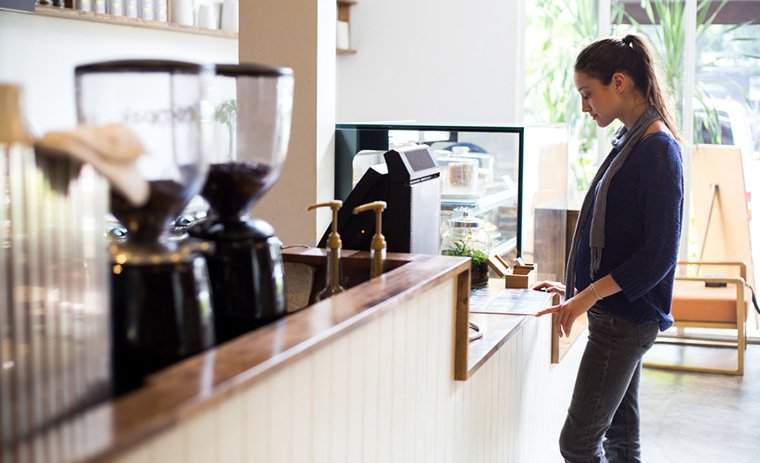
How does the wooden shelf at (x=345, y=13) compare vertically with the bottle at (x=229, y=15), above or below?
above

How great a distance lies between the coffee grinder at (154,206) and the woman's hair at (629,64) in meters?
1.82

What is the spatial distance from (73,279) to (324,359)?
0.47 metres

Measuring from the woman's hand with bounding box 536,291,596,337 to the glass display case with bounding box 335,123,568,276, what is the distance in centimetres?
53

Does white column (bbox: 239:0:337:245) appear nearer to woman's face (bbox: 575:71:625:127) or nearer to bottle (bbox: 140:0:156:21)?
woman's face (bbox: 575:71:625:127)

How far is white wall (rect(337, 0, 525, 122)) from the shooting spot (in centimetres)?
669

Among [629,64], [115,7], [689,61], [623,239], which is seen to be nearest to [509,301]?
[623,239]

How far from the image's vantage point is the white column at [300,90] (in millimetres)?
3795

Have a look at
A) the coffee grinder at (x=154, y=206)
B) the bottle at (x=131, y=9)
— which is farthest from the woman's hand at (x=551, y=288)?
the bottle at (x=131, y=9)

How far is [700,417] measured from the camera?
4.93m

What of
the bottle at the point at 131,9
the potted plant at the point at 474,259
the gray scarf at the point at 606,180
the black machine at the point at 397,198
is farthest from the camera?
the bottle at the point at 131,9

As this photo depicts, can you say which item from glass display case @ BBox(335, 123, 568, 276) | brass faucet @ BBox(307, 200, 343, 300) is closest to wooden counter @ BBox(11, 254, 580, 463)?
brass faucet @ BBox(307, 200, 343, 300)

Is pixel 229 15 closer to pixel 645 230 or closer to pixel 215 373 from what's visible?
pixel 645 230

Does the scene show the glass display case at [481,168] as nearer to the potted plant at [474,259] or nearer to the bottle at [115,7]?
the potted plant at [474,259]

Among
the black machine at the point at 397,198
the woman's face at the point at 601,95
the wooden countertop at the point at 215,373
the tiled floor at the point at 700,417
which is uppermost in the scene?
the woman's face at the point at 601,95
